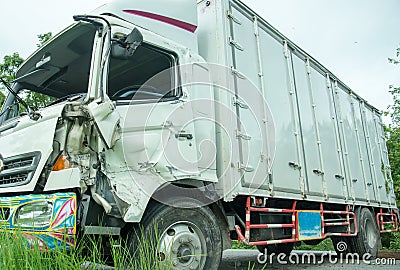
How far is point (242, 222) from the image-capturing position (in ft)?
15.0

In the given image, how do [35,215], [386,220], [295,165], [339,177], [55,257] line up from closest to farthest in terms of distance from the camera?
[55,257]
[35,215]
[295,165]
[339,177]
[386,220]

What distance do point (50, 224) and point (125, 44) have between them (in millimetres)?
1683

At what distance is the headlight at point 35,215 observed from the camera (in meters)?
3.12

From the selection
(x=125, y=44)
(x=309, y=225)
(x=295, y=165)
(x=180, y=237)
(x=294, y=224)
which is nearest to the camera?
(x=125, y=44)

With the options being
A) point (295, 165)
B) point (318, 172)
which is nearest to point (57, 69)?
point (295, 165)

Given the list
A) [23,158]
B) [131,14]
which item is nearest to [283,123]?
[131,14]

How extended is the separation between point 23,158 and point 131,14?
6.10 ft

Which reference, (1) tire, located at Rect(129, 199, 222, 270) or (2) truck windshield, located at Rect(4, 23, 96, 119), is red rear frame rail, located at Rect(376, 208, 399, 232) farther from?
(2) truck windshield, located at Rect(4, 23, 96, 119)

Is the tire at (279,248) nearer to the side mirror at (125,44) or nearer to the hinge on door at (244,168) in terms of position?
the hinge on door at (244,168)

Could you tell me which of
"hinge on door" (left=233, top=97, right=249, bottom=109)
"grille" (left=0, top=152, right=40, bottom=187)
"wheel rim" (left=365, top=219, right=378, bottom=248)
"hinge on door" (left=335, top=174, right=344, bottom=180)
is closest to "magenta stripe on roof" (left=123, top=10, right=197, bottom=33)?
"hinge on door" (left=233, top=97, right=249, bottom=109)

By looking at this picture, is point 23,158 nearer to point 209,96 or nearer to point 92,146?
point 92,146

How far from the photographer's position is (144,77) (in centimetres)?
444

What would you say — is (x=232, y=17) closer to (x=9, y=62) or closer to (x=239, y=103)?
(x=239, y=103)

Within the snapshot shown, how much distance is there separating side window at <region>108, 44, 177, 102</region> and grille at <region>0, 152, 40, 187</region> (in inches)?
37.3
